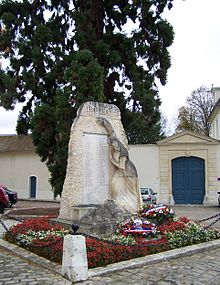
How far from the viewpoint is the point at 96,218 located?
802 cm

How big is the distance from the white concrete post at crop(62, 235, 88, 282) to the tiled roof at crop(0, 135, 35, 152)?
24.6 meters

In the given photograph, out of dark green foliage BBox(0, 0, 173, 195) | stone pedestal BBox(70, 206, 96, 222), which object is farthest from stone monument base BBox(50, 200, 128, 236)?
dark green foliage BBox(0, 0, 173, 195)

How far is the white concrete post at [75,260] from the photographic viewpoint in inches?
205

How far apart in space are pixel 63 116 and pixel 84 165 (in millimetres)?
5827

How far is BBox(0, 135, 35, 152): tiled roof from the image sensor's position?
2983 cm

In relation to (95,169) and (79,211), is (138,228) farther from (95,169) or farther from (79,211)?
(95,169)

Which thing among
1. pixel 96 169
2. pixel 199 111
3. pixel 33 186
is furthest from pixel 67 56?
pixel 199 111

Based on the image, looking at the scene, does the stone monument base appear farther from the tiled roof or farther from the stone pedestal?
the tiled roof

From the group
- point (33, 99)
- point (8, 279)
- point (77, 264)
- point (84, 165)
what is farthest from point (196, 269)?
point (33, 99)

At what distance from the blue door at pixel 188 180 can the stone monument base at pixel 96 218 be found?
15093 millimetres

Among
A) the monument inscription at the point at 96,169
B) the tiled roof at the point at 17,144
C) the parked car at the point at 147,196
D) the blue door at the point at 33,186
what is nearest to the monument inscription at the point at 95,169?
the monument inscription at the point at 96,169

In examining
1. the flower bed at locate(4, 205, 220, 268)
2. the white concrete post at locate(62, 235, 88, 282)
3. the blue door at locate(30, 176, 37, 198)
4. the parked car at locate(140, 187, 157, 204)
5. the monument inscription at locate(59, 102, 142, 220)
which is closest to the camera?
the white concrete post at locate(62, 235, 88, 282)

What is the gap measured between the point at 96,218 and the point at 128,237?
0.99 m

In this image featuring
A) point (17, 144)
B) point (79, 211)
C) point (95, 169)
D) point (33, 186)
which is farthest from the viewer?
point (17, 144)
